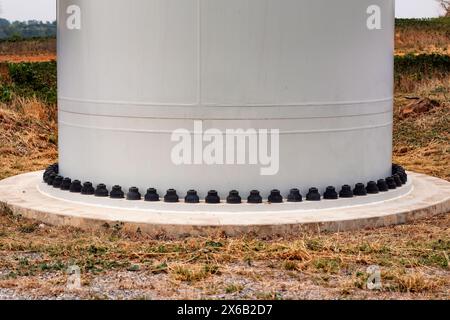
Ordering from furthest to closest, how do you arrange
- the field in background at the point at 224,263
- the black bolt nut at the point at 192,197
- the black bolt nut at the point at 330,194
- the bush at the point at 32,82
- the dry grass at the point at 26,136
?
1. the bush at the point at 32,82
2. the dry grass at the point at 26,136
3. the black bolt nut at the point at 330,194
4. the black bolt nut at the point at 192,197
5. the field in background at the point at 224,263

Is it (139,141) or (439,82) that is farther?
(439,82)

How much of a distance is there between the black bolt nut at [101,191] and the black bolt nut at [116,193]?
105 millimetres

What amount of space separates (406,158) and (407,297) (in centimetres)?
870

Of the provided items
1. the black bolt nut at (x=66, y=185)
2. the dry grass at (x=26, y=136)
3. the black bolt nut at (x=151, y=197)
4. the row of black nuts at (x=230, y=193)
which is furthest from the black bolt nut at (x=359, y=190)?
the dry grass at (x=26, y=136)

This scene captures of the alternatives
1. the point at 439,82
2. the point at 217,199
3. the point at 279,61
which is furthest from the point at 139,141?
the point at 439,82

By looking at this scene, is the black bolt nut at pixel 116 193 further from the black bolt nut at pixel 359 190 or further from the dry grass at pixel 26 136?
the dry grass at pixel 26 136

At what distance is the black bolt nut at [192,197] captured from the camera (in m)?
7.80

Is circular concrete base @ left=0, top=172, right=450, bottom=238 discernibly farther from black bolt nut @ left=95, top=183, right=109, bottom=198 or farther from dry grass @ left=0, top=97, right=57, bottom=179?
dry grass @ left=0, top=97, right=57, bottom=179

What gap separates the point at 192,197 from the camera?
7812 mm

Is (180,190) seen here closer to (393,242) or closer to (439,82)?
(393,242)

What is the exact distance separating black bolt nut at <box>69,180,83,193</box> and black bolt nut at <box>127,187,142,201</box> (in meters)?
0.75

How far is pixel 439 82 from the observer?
21.0 metres

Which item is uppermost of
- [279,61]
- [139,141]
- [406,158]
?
[279,61]

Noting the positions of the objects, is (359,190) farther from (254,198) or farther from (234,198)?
(234,198)
